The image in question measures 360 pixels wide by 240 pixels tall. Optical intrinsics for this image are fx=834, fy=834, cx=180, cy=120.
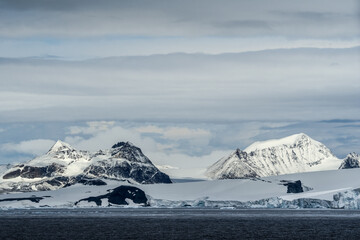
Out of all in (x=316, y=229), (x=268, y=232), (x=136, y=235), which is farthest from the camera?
(x=316, y=229)

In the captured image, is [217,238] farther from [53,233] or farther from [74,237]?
[53,233]

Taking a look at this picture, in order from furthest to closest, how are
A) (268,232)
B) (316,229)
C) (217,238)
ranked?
(316,229) → (268,232) → (217,238)

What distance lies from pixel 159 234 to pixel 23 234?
27588 millimetres

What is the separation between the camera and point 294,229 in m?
189

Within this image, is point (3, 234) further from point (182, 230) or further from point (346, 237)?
point (346, 237)

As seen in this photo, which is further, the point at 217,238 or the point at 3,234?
the point at 3,234

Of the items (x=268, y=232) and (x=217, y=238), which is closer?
(x=217, y=238)

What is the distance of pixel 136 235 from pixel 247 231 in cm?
2779

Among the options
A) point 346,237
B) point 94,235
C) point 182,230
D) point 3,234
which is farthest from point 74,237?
point 346,237

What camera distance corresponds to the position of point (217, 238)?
155750mm

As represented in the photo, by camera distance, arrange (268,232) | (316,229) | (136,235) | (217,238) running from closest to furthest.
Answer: (217,238) → (136,235) → (268,232) → (316,229)

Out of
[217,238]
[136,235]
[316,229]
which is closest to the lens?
[217,238]

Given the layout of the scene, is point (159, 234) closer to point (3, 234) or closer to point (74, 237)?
point (74, 237)

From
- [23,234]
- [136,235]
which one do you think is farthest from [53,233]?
[136,235]
